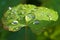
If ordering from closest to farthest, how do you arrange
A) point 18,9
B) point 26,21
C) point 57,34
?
point 26,21 → point 18,9 → point 57,34

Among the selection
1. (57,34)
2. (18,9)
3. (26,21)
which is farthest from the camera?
(57,34)

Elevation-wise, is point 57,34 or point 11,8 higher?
point 11,8

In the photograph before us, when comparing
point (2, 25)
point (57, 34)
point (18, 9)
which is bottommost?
point (57, 34)

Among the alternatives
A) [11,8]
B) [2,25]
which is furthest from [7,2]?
[2,25]

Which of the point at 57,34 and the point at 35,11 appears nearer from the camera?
the point at 35,11

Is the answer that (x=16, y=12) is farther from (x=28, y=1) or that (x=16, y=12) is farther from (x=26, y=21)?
(x=28, y=1)

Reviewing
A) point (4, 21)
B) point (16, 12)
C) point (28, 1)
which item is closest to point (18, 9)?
point (16, 12)
